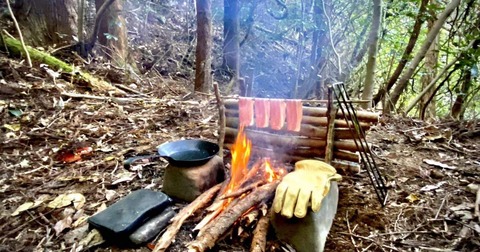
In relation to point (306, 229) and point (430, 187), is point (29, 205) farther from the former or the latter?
point (430, 187)

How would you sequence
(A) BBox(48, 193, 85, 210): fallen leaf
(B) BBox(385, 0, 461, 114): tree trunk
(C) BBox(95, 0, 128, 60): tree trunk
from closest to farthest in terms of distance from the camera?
(A) BBox(48, 193, 85, 210): fallen leaf → (B) BBox(385, 0, 461, 114): tree trunk → (C) BBox(95, 0, 128, 60): tree trunk

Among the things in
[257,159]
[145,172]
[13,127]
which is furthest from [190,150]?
[13,127]

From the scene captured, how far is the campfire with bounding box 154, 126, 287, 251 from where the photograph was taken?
2.03 m

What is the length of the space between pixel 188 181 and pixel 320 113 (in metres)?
1.38

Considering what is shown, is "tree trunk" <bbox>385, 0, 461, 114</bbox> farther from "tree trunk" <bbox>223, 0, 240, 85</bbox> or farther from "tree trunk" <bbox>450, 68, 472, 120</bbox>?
"tree trunk" <bbox>223, 0, 240, 85</bbox>

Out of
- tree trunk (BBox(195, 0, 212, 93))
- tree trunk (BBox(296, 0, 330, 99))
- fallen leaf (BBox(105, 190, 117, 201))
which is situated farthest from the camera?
tree trunk (BBox(296, 0, 330, 99))

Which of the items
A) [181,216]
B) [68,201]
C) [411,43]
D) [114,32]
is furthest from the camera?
[114,32]

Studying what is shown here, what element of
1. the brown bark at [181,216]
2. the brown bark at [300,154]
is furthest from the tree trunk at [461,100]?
the brown bark at [181,216]

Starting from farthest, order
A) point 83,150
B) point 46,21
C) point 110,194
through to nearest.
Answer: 1. point 46,21
2. point 83,150
3. point 110,194


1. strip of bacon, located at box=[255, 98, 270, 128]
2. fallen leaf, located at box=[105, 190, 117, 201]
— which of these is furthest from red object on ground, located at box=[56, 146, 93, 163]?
strip of bacon, located at box=[255, 98, 270, 128]

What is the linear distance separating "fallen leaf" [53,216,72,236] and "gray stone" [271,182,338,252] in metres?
1.59

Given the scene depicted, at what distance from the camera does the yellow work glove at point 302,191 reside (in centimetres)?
201

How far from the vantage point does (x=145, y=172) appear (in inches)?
122

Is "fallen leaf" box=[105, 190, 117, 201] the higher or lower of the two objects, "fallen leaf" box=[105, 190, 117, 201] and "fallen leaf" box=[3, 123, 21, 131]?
the lower
